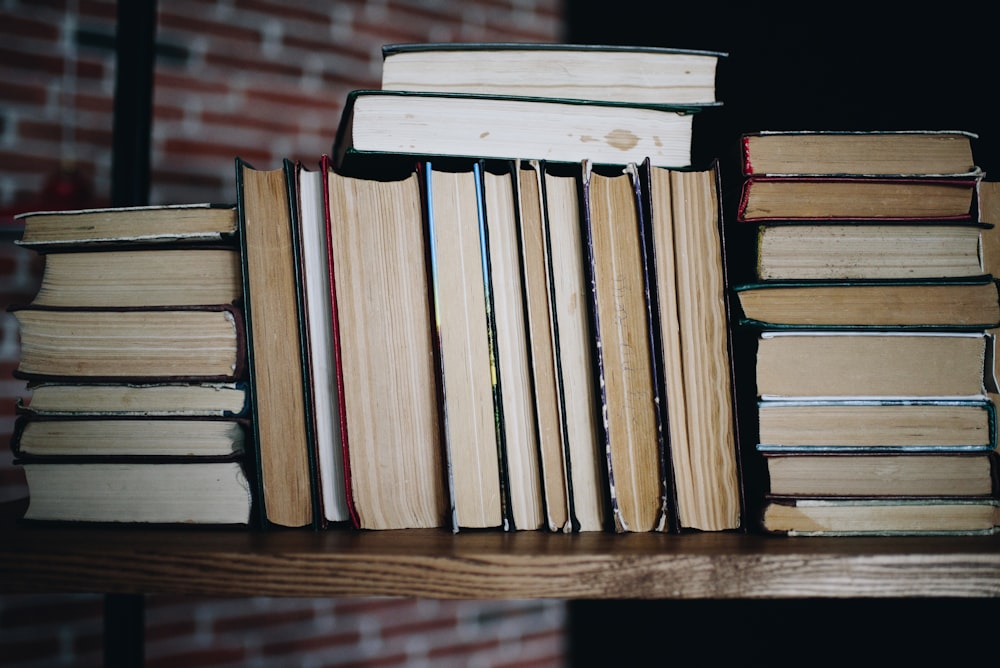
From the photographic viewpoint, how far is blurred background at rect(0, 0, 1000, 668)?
84 centimetres

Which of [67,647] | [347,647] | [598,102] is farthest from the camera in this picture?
[347,647]

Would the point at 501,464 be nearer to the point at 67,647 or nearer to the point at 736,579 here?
the point at 736,579

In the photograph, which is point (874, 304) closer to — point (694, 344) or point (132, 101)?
point (694, 344)

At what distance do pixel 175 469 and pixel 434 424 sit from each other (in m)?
0.23

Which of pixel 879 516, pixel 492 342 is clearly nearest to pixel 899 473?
pixel 879 516

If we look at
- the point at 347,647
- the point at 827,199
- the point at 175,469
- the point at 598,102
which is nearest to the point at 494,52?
the point at 598,102

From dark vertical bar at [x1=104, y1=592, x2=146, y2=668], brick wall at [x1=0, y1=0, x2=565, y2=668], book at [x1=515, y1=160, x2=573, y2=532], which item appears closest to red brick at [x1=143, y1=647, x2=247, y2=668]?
brick wall at [x1=0, y1=0, x2=565, y2=668]

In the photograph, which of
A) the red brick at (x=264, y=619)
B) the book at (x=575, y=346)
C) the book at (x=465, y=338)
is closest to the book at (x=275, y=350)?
the book at (x=465, y=338)

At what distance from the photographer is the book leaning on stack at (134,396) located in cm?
56

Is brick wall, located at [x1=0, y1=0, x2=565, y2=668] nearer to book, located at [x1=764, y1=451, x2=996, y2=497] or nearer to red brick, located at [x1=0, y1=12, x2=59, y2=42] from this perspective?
red brick, located at [x1=0, y1=12, x2=59, y2=42]

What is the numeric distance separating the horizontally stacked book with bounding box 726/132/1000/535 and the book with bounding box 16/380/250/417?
0.46 metres

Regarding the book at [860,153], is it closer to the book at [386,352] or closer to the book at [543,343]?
the book at [543,343]

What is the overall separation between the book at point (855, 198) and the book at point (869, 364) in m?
0.10

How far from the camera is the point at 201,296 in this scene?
1.89 feet
